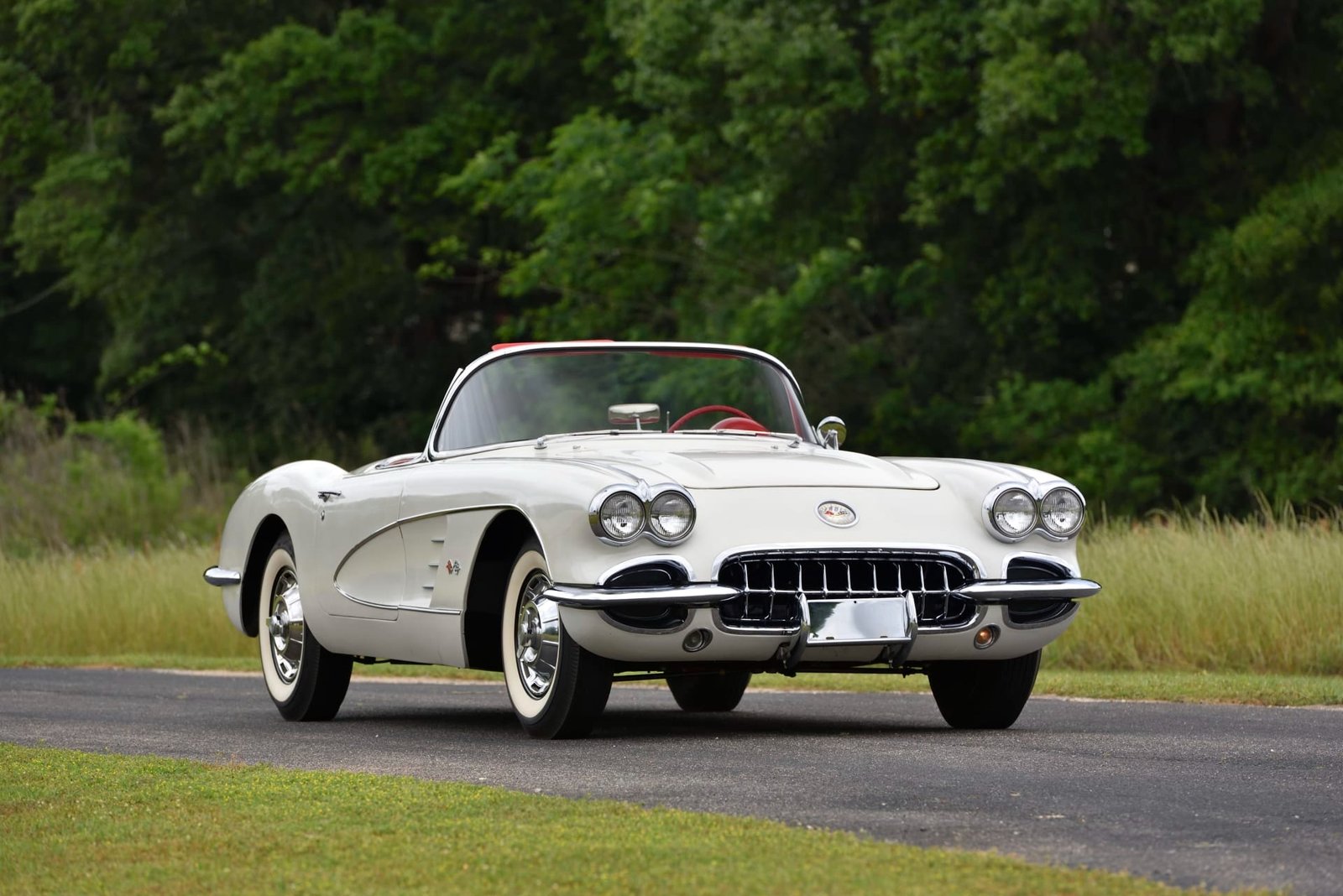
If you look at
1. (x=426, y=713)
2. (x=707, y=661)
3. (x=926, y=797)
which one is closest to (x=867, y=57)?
(x=426, y=713)

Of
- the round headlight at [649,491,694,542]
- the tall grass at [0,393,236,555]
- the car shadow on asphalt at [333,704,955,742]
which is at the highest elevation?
the round headlight at [649,491,694,542]

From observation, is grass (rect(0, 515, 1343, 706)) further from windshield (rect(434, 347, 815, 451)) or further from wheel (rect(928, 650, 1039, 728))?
windshield (rect(434, 347, 815, 451))

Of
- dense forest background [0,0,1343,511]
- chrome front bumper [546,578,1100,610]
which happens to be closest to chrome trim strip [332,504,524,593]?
chrome front bumper [546,578,1100,610]

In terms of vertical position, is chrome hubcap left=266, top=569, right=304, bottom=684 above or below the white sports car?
below

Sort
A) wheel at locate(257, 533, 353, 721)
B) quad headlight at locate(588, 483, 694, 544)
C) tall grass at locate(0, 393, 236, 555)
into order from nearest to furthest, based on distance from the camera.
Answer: quad headlight at locate(588, 483, 694, 544)
wheel at locate(257, 533, 353, 721)
tall grass at locate(0, 393, 236, 555)

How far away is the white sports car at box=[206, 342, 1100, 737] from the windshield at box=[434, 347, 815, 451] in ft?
0.04

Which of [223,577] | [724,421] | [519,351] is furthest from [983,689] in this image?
[223,577]

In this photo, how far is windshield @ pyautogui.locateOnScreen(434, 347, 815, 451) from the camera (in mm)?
9938

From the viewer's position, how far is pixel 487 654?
30.6ft

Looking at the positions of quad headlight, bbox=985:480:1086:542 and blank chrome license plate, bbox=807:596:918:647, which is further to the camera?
quad headlight, bbox=985:480:1086:542

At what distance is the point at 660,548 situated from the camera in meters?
8.48

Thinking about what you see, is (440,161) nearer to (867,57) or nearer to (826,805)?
(867,57)

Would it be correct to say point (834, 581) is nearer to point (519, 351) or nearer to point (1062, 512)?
point (1062, 512)

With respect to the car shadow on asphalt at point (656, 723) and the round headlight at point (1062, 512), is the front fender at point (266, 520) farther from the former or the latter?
the round headlight at point (1062, 512)
